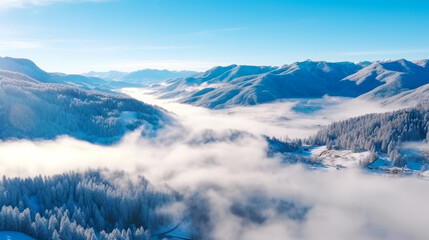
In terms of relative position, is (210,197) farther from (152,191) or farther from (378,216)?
(378,216)

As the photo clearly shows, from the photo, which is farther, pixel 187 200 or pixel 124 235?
pixel 187 200

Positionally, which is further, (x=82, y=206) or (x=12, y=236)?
(x=82, y=206)

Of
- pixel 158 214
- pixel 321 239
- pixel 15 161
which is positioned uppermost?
pixel 15 161

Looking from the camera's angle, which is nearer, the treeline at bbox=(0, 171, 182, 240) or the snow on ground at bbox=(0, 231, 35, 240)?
the snow on ground at bbox=(0, 231, 35, 240)

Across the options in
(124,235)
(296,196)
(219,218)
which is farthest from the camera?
(296,196)

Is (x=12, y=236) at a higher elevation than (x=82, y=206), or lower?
higher

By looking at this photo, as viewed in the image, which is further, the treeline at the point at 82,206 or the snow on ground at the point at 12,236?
the treeline at the point at 82,206

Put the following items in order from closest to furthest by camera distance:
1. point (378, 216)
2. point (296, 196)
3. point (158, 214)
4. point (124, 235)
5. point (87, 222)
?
point (124, 235), point (87, 222), point (158, 214), point (378, 216), point (296, 196)

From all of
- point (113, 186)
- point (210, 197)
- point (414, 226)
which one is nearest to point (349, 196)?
point (414, 226)
